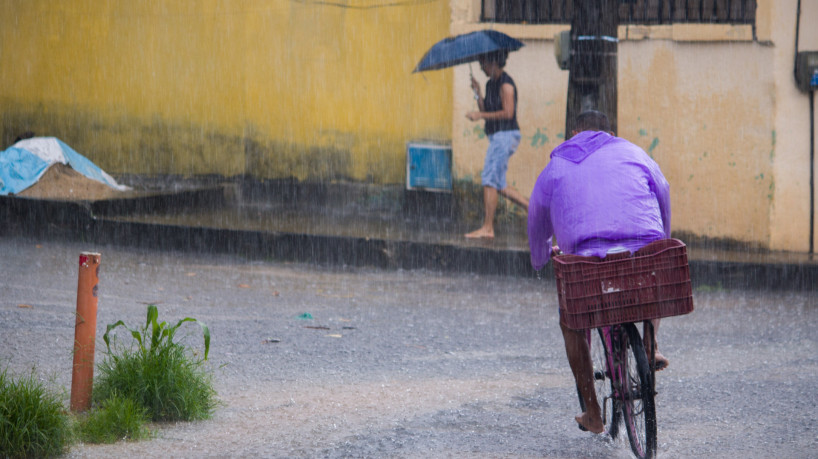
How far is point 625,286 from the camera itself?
399 cm

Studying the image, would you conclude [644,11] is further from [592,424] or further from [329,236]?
[592,424]

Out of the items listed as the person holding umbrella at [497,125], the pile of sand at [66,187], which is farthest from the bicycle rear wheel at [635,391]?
the pile of sand at [66,187]

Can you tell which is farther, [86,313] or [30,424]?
[86,313]

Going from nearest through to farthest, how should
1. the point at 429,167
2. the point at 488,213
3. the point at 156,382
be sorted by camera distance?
the point at 156,382, the point at 488,213, the point at 429,167

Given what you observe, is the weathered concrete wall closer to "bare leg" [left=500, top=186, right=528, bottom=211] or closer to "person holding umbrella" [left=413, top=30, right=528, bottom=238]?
"bare leg" [left=500, top=186, right=528, bottom=211]

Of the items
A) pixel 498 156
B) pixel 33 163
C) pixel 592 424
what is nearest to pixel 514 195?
pixel 498 156

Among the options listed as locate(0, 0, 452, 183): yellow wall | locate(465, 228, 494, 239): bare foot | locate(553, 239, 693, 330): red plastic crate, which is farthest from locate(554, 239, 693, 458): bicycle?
locate(0, 0, 452, 183): yellow wall

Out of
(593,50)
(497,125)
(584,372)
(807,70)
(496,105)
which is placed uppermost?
(807,70)

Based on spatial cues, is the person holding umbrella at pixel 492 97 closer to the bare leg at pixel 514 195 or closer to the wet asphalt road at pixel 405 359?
the bare leg at pixel 514 195

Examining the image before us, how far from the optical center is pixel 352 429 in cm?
461

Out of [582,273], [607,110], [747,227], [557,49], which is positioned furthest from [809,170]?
[582,273]

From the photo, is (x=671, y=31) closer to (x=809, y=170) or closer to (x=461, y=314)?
(x=809, y=170)

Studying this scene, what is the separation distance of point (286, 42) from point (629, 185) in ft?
32.2

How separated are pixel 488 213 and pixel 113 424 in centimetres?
711
